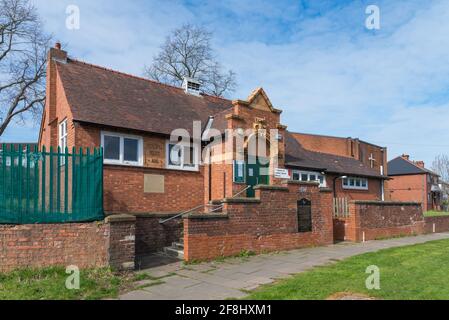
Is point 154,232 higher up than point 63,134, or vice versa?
point 63,134

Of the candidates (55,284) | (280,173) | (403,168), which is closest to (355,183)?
(280,173)

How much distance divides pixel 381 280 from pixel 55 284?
21.9 feet

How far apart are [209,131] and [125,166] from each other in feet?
13.3

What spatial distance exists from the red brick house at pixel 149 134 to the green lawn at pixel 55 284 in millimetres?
4219

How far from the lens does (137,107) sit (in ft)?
47.5

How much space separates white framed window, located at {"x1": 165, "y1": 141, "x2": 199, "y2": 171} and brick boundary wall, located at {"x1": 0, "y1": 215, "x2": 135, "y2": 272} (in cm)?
531

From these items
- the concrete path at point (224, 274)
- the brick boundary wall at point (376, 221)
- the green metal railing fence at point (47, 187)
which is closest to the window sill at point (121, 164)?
the green metal railing fence at point (47, 187)

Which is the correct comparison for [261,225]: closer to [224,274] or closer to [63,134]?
[224,274]

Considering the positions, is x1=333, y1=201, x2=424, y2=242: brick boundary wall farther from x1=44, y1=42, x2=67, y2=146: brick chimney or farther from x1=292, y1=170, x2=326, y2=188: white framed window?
x1=44, y1=42, x2=67, y2=146: brick chimney

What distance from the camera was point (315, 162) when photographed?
2120 cm

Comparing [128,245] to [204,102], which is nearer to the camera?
[128,245]

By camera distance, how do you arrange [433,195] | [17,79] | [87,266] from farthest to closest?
1. [433,195]
2. [17,79]
3. [87,266]
